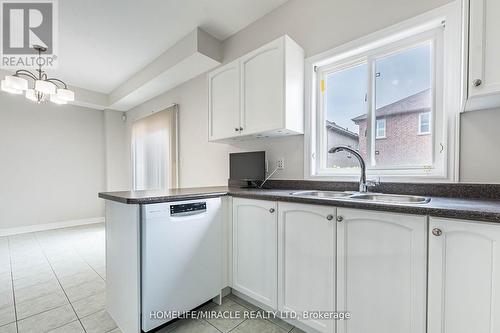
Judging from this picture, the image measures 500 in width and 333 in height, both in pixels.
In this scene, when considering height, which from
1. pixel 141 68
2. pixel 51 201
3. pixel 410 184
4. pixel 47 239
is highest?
pixel 141 68

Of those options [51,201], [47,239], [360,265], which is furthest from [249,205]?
[51,201]

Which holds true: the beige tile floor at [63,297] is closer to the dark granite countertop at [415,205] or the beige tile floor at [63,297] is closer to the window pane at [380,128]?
the dark granite countertop at [415,205]

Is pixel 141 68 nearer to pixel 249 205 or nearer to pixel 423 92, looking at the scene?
pixel 249 205

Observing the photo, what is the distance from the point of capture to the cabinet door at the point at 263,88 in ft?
5.86

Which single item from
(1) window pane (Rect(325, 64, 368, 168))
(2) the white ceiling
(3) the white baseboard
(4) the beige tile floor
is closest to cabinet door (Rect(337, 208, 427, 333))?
(4) the beige tile floor

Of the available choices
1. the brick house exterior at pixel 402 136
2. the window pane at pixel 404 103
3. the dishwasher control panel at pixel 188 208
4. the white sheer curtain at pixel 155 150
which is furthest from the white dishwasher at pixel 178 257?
the white sheer curtain at pixel 155 150

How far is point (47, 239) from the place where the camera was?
3533 mm

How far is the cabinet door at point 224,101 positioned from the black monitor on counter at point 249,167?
11.1 inches

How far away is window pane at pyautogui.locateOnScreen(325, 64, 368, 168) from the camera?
182cm

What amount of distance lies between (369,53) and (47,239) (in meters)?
5.05

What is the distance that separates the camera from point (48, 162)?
4.20 meters

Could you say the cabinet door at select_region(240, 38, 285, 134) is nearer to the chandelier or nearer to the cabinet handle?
the cabinet handle

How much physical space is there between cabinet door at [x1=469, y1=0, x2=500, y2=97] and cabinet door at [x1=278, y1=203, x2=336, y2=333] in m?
0.89

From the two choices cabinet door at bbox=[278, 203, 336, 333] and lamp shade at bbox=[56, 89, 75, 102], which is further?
lamp shade at bbox=[56, 89, 75, 102]
